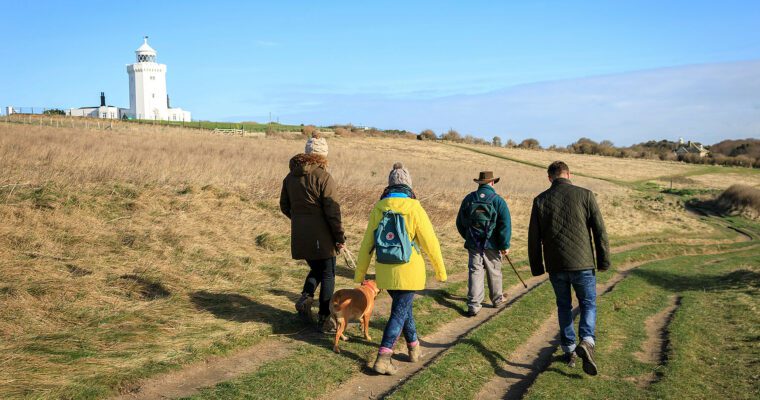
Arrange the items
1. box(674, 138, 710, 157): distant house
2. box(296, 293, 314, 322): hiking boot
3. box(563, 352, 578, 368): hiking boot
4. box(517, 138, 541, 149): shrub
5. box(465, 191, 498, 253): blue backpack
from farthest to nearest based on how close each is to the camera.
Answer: box(674, 138, 710, 157): distant house < box(517, 138, 541, 149): shrub < box(465, 191, 498, 253): blue backpack < box(296, 293, 314, 322): hiking boot < box(563, 352, 578, 368): hiking boot

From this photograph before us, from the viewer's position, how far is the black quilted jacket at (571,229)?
768 cm

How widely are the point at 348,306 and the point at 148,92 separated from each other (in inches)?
4394

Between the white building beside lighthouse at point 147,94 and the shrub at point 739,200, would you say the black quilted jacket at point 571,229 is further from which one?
the white building beside lighthouse at point 147,94

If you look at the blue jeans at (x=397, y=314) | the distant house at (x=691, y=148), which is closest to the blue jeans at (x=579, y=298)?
the blue jeans at (x=397, y=314)

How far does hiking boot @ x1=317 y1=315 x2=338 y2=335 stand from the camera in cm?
858

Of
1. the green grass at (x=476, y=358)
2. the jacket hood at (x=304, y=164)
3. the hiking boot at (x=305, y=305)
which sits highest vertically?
the jacket hood at (x=304, y=164)

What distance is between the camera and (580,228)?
7727 millimetres

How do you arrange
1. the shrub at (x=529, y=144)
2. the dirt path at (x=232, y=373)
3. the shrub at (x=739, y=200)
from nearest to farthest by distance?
the dirt path at (x=232, y=373), the shrub at (x=739, y=200), the shrub at (x=529, y=144)

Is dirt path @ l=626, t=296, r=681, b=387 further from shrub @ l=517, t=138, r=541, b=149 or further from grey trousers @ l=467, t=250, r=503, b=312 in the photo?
shrub @ l=517, t=138, r=541, b=149

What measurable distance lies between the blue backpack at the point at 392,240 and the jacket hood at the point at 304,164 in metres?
1.55

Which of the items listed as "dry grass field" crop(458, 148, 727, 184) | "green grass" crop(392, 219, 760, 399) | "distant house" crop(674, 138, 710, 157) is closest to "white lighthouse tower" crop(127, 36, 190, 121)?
"dry grass field" crop(458, 148, 727, 184)

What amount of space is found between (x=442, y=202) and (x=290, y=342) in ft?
58.3

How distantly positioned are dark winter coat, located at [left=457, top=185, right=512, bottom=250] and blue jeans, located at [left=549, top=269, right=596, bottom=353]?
2.48 meters

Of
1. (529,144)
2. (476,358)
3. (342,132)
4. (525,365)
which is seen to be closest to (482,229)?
(525,365)
